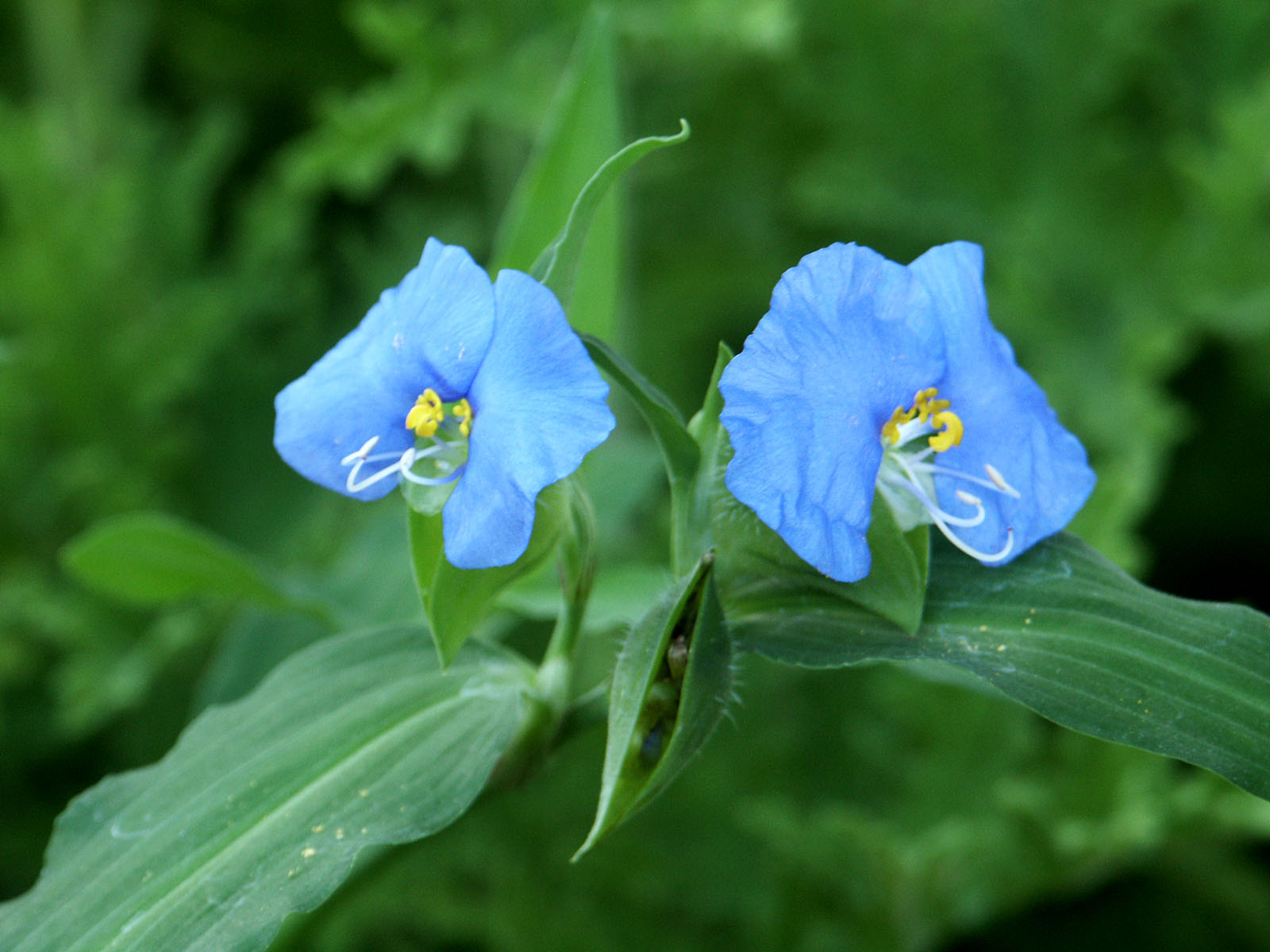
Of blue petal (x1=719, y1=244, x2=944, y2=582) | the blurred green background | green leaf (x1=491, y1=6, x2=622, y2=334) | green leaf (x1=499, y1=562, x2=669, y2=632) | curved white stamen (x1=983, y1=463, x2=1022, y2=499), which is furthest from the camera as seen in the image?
the blurred green background

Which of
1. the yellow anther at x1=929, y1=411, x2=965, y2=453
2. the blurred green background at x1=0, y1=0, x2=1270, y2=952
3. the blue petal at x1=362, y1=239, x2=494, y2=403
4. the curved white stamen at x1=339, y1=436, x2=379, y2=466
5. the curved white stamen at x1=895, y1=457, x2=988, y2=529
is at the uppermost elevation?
the blue petal at x1=362, y1=239, x2=494, y2=403

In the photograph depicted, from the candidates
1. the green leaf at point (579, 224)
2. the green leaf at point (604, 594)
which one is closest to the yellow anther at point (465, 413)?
the green leaf at point (579, 224)

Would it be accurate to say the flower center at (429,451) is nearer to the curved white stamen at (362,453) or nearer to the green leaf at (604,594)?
the curved white stamen at (362,453)

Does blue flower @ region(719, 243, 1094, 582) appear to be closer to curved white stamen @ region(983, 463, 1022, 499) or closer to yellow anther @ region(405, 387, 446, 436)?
curved white stamen @ region(983, 463, 1022, 499)

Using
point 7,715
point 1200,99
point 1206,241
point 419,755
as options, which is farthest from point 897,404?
point 1200,99

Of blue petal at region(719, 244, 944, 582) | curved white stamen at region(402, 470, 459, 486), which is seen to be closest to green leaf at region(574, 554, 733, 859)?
blue petal at region(719, 244, 944, 582)

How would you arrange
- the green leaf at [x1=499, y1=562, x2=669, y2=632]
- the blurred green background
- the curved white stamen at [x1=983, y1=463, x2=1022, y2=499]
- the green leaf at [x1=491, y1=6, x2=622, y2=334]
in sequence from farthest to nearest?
the blurred green background
the green leaf at [x1=499, y1=562, x2=669, y2=632]
the green leaf at [x1=491, y1=6, x2=622, y2=334]
the curved white stamen at [x1=983, y1=463, x2=1022, y2=499]

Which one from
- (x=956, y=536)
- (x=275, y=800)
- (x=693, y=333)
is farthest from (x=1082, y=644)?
(x=693, y=333)
